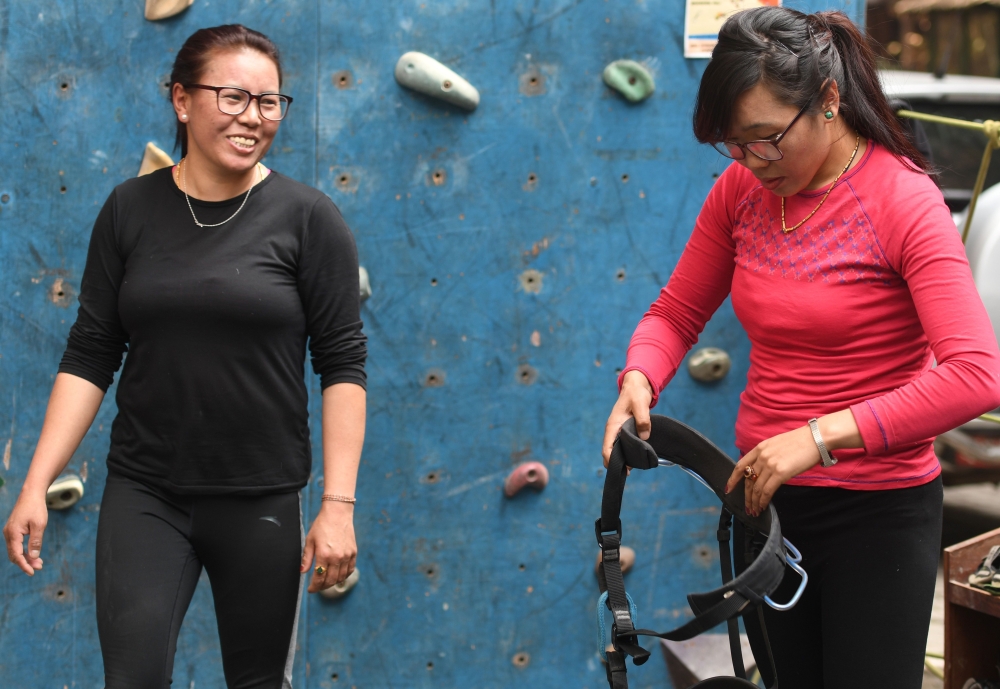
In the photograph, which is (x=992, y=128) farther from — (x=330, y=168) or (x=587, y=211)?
(x=330, y=168)

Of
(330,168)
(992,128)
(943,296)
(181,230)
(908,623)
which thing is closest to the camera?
(943,296)

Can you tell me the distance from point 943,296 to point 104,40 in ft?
7.00

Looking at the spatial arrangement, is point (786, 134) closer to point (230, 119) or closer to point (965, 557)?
point (230, 119)

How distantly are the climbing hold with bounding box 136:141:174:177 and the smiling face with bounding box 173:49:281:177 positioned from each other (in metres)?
0.69

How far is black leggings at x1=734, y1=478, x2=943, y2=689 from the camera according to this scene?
1470 millimetres

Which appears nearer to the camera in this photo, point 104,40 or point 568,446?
point 104,40

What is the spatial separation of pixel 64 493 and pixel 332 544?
113 centimetres

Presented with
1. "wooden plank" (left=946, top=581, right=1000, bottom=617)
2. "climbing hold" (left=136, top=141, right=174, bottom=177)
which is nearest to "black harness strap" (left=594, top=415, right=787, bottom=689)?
"wooden plank" (left=946, top=581, right=1000, bottom=617)

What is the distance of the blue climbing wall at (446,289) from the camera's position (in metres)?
2.48

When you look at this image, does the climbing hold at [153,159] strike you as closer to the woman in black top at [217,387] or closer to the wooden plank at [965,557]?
the woman in black top at [217,387]

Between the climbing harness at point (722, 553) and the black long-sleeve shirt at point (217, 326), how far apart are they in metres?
0.59

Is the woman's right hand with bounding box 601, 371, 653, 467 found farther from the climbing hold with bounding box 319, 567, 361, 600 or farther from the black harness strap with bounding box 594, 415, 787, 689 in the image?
the climbing hold with bounding box 319, 567, 361, 600

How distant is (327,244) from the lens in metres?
1.80

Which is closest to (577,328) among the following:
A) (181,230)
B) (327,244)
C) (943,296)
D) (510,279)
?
(510,279)
